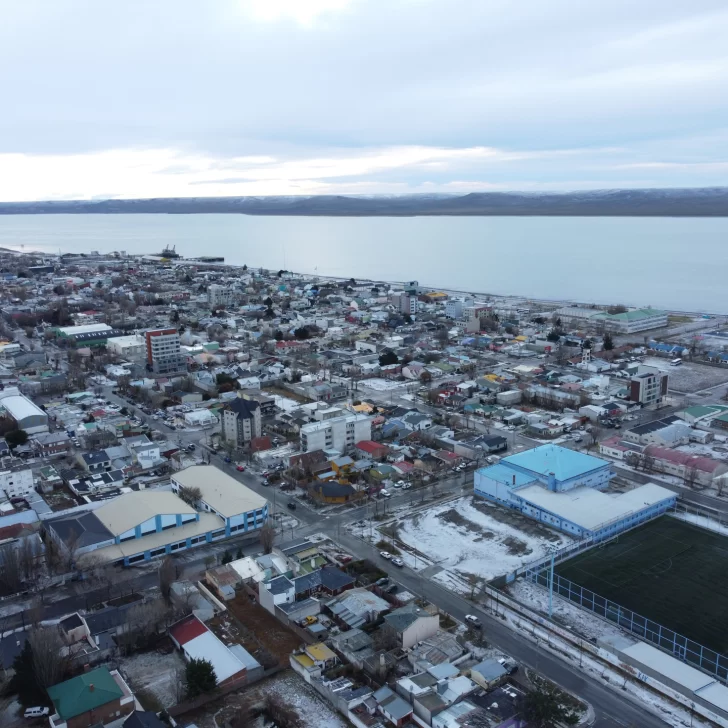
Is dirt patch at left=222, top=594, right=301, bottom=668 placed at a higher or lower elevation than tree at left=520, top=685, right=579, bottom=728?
lower

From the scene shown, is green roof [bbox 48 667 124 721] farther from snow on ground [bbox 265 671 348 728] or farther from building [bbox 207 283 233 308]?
building [bbox 207 283 233 308]

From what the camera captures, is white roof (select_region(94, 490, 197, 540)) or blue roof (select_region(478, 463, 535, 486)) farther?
blue roof (select_region(478, 463, 535, 486))

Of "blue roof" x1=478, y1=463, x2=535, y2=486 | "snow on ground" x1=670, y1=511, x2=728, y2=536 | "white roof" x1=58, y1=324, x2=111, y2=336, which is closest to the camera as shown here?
"snow on ground" x1=670, y1=511, x2=728, y2=536

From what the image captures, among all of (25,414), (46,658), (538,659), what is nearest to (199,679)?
(46,658)

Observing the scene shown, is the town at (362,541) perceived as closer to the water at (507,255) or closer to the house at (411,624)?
the house at (411,624)

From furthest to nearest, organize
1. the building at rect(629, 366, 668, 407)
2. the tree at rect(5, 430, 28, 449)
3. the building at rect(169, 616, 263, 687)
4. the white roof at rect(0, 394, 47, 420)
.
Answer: the building at rect(629, 366, 668, 407), the white roof at rect(0, 394, 47, 420), the tree at rect(5, 430, 28, 449), the building at rect(169, 616, 263, 687)

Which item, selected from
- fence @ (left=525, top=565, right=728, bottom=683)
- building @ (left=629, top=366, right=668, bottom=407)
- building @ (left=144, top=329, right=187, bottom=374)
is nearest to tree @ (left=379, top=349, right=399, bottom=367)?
building @ (left=144, top=329, right=187, bottom=374)

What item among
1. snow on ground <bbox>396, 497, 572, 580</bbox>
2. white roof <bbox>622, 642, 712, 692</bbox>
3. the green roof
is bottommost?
snow on ground <bbox>396, 497, 572, 580</bbox>

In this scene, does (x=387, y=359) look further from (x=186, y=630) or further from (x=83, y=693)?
(x=83, y=693)
